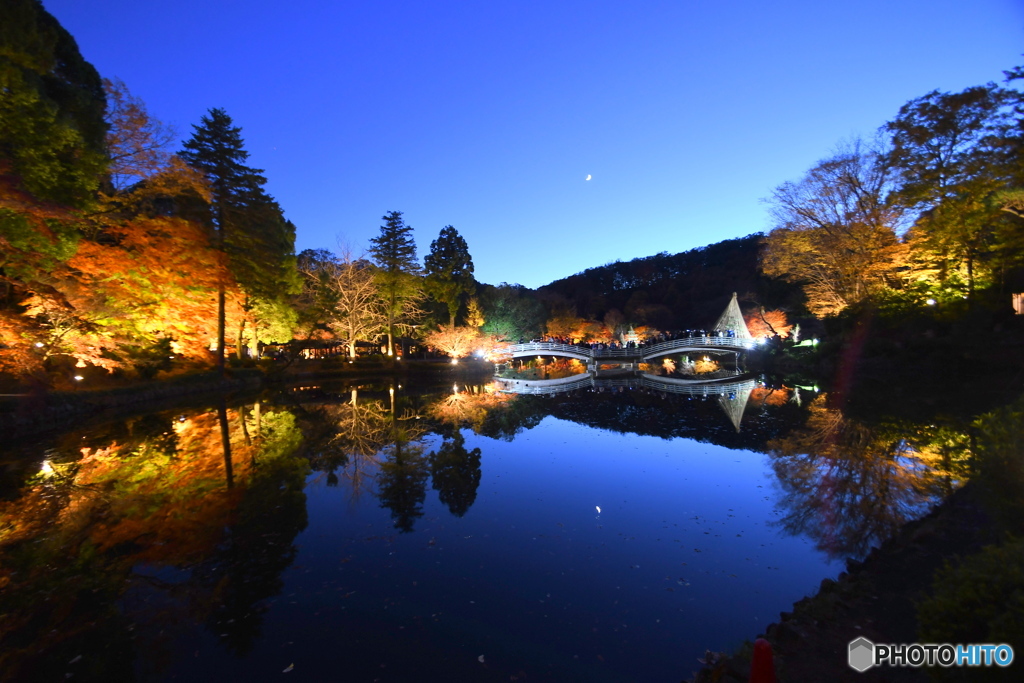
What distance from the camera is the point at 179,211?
25562mm

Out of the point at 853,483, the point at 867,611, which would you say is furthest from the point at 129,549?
the point at 853,483

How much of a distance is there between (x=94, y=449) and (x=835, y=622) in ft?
51.4

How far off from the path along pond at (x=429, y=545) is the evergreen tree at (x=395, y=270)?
26.4 meters

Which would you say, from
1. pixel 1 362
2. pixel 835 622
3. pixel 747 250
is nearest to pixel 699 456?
pixel 835 622

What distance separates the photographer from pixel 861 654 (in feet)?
11.4

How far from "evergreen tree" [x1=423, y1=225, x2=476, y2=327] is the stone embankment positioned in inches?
1571

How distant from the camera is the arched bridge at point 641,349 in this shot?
4309 cm

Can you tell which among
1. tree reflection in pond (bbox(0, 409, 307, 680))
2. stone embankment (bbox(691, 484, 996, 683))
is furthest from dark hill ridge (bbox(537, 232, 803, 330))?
tree reflection in pond (bbox(0, 409, 307, 680))

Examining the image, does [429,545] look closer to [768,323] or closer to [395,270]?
[395,270]

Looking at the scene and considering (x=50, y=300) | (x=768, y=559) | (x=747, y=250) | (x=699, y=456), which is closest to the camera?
(x=768, y=559)

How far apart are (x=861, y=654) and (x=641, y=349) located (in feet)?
153

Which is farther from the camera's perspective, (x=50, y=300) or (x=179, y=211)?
(x=179, y=211)

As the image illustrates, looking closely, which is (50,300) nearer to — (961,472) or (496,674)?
(496,674)

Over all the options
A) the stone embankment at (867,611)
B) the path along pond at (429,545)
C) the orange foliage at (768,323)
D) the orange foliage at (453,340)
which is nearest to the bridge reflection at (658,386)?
the orange foliage at (453,340)
